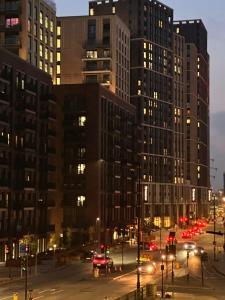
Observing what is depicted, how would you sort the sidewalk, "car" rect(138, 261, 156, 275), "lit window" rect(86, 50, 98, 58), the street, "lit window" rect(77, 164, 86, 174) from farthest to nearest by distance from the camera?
"lit window" rect(86, 50, 98, 58)
"lit window" rect(77, 164, 86, 174)
"car" rect(138, 261, 156, 275)
the sidewalk
the street

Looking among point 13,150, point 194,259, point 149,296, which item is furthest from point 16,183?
Answer: point 149,296

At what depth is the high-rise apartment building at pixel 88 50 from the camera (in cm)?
18300

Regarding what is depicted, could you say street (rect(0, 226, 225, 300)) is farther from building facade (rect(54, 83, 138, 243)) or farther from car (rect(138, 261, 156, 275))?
building facade (rect(54, 83, 138, 243))

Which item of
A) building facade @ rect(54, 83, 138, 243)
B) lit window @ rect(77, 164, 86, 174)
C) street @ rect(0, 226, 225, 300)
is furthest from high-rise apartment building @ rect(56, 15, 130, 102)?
street @ rect(0, 226, 225, 300)

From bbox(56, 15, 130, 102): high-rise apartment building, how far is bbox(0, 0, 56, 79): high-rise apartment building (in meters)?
39.4

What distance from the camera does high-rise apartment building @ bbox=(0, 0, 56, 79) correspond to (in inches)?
5330

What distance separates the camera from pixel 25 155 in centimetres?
12000

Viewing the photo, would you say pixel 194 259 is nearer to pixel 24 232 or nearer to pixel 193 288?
pixel 24 232

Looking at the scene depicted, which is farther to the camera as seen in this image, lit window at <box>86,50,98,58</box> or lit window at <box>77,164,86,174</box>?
lit window at <box>86,50,98,58</box>

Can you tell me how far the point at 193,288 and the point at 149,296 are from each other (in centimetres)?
1572

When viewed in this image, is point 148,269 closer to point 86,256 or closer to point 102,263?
point 102,263

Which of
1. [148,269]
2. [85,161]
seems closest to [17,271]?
[148,269]

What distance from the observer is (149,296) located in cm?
5744

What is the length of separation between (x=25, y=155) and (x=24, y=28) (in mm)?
29471
